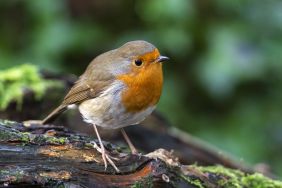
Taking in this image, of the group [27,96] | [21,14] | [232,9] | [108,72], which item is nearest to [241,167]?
[108,72]

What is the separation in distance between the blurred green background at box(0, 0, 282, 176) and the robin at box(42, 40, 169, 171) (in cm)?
178

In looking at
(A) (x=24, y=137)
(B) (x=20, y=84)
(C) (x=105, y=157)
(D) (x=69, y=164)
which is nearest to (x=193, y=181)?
(C) (x=105, y=157)

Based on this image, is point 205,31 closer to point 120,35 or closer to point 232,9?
point 232,9

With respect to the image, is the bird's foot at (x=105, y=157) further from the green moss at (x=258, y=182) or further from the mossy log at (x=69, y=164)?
the green moss at (x=258, y=182)

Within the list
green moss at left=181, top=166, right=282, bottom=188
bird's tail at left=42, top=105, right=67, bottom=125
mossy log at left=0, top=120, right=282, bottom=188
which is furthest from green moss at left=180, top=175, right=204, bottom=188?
bird's tail at left=42, top=105, right=67, bottom=125

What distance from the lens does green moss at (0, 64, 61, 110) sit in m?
4.35

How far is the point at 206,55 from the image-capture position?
550cm

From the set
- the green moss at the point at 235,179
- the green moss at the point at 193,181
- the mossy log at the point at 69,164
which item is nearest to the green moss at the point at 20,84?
the mossy log at the point at 69,164

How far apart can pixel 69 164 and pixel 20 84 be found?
6.26ft

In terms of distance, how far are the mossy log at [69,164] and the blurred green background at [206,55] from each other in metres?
2.32

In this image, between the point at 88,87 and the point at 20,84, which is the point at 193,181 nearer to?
the point at 88,87

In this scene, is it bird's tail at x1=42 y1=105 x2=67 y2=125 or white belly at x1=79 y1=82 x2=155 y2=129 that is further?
bird's tail at x1=42 y1=105 x2=67 y2=125

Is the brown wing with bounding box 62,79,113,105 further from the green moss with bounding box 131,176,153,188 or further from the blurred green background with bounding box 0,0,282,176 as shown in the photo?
the blurred green background with bounding box 0,0,282,176

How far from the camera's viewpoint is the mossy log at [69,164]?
2672mm
